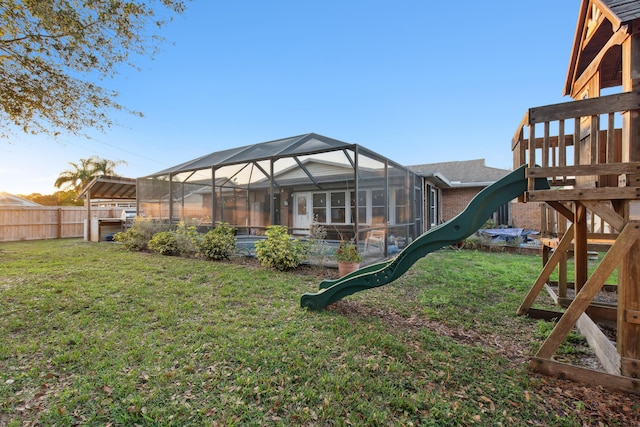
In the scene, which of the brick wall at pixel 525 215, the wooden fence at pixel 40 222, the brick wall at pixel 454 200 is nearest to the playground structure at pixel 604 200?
the brick wall at pixel 525 215

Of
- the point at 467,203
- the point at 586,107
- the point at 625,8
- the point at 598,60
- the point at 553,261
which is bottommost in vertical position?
the point at 553,261

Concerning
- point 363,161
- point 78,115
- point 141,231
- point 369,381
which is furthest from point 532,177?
point 141,231

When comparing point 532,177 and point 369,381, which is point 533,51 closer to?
point 532,177

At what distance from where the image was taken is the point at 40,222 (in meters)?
14.4

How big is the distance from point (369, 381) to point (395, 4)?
34.1ft

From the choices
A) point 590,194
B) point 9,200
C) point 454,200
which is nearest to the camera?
point 590,194

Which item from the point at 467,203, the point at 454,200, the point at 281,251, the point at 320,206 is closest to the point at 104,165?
the point at 320,206

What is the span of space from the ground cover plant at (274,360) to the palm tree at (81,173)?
24575 mm

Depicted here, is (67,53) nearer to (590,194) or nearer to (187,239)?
(187,239)

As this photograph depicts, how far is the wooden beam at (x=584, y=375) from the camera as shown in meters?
2.14

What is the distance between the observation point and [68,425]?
186cm

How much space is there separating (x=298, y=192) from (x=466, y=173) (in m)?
9.35

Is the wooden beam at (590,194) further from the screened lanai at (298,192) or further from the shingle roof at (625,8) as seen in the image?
the screened lanai at (298,192)

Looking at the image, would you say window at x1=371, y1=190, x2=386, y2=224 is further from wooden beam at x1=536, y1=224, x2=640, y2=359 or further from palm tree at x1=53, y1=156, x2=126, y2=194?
palm tree at x1=53, y1=156, x2=126, y2=194
